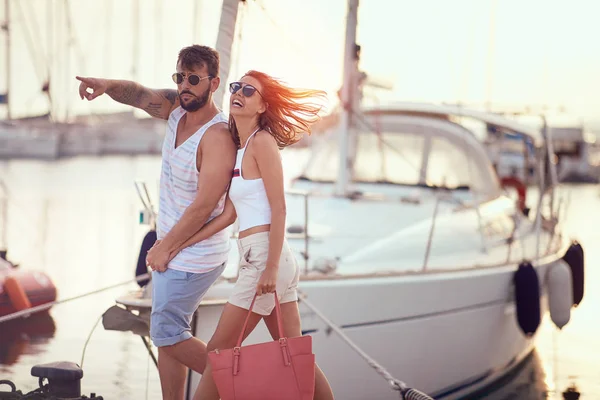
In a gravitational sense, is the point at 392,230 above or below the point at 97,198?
above

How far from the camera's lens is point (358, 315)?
7727 mm

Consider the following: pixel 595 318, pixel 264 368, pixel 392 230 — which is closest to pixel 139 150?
pixel 595 318

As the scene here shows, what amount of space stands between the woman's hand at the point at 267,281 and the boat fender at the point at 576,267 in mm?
7400

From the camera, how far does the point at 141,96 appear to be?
5.20 m

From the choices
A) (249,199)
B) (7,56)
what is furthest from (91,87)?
(7,56)

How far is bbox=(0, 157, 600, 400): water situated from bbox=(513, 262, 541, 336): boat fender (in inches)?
39.3

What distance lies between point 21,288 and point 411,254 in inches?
231

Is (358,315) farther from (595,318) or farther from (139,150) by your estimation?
(139,150)

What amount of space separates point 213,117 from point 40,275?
29.5 feet

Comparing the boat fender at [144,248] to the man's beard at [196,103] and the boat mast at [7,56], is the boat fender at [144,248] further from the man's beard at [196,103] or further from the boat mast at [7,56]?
the boat mast at [7,56]

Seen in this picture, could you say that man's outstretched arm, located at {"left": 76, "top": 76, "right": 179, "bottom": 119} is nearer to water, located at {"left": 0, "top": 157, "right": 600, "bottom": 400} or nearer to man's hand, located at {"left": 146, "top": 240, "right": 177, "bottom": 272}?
man's hand, located at {"left": 146, "top": 240, "right": 177, "bottom": 272}

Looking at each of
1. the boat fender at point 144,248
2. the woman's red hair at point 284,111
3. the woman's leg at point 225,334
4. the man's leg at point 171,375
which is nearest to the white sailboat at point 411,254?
the boat fender at point 144,248

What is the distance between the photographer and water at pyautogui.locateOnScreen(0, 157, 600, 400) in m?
10.5

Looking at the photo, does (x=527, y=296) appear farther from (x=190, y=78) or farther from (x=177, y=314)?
(x=190, y=78)
